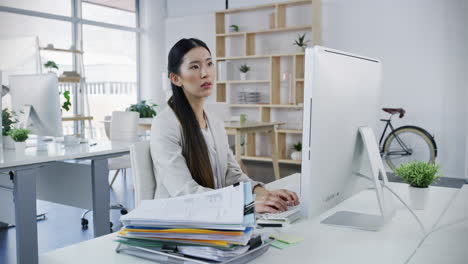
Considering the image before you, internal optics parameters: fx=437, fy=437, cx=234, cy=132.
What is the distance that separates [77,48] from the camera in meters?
7.28

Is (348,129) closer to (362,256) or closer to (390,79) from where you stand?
(362,256)

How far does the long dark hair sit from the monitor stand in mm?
499

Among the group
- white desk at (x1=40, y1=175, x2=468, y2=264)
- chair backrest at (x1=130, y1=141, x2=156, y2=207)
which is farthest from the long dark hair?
white desk at (x1=40, y1=175, x2=468, y2=264)

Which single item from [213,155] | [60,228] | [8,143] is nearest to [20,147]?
[8,143]

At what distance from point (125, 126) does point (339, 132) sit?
3.06 metres

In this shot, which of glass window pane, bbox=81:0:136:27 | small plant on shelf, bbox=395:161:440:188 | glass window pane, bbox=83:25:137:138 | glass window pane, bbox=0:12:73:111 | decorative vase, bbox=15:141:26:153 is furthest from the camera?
glass window pane, bbox=83:25:137:138

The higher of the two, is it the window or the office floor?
the window

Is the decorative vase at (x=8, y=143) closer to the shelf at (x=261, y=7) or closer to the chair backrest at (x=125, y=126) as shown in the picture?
the chair backrest at (x=125, y=126)

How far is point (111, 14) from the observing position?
26.1 ft

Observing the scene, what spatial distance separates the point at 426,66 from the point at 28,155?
16.5 ft

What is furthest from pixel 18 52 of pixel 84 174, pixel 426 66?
pixel 426 66

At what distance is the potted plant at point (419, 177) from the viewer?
1.42 metres

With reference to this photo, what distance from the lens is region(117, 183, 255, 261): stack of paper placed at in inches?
36.1

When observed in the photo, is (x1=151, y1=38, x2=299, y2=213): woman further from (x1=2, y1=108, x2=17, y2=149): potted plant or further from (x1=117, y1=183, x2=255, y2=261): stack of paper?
(x1=2, y1=108, x2=17, y2=149): potted plant
